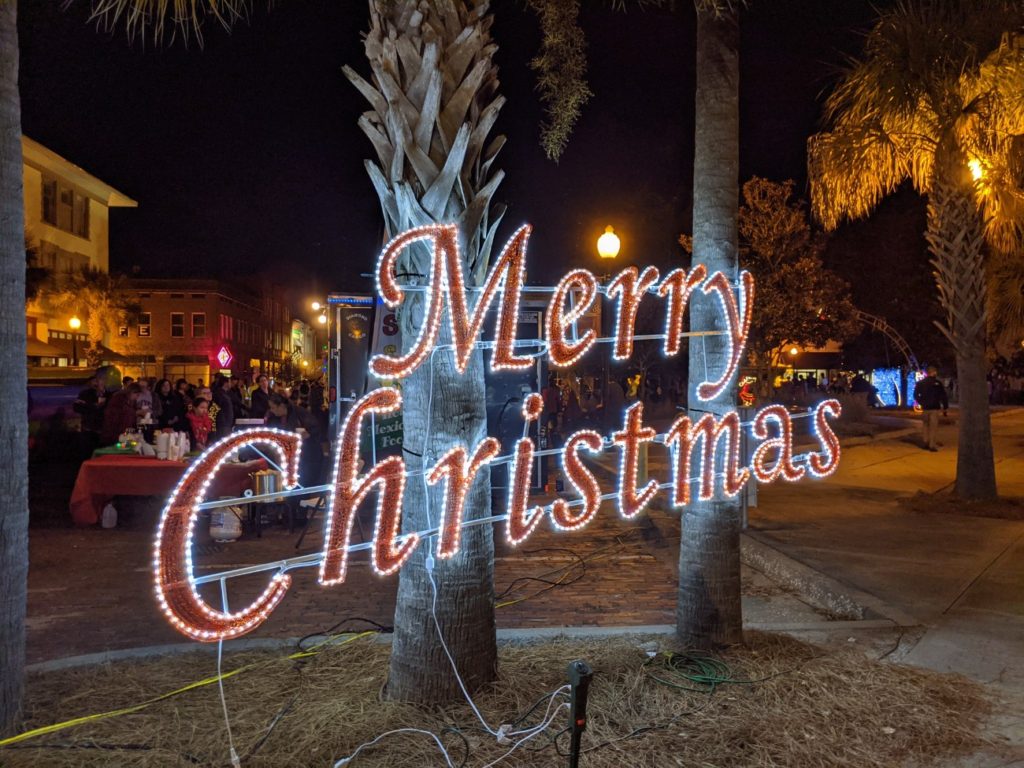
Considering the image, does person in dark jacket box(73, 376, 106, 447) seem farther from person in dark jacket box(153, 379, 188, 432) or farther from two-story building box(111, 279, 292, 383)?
two-story building box(111, 279, 292, 383)

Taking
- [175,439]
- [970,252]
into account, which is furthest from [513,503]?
[970,252]

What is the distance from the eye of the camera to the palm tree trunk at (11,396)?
407 centimetres

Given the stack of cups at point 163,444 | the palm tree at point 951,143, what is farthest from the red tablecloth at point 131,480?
the palm tree at point 951,143

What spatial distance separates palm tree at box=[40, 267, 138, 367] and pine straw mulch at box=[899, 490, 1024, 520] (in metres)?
28.8

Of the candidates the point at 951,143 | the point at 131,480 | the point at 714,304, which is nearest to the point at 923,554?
the point at 714,304

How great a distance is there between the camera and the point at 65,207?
32531 millimetres

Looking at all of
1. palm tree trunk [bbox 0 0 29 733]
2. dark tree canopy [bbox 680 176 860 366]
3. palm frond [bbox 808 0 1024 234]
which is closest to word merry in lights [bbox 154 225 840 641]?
palm tree trunk [bbox 0 0 29 733]

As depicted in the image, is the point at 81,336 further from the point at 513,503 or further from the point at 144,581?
the point at 513,503

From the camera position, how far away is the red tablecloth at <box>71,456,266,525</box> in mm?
9297

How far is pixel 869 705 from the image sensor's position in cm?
461

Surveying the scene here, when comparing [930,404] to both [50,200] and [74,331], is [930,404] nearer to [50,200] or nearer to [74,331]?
[74,331]

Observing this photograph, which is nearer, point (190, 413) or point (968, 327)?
point (968, 327)

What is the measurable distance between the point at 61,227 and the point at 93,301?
3247 millimetres

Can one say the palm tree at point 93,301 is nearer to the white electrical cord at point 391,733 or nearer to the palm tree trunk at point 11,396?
the palm tree trunk at point 11,396
